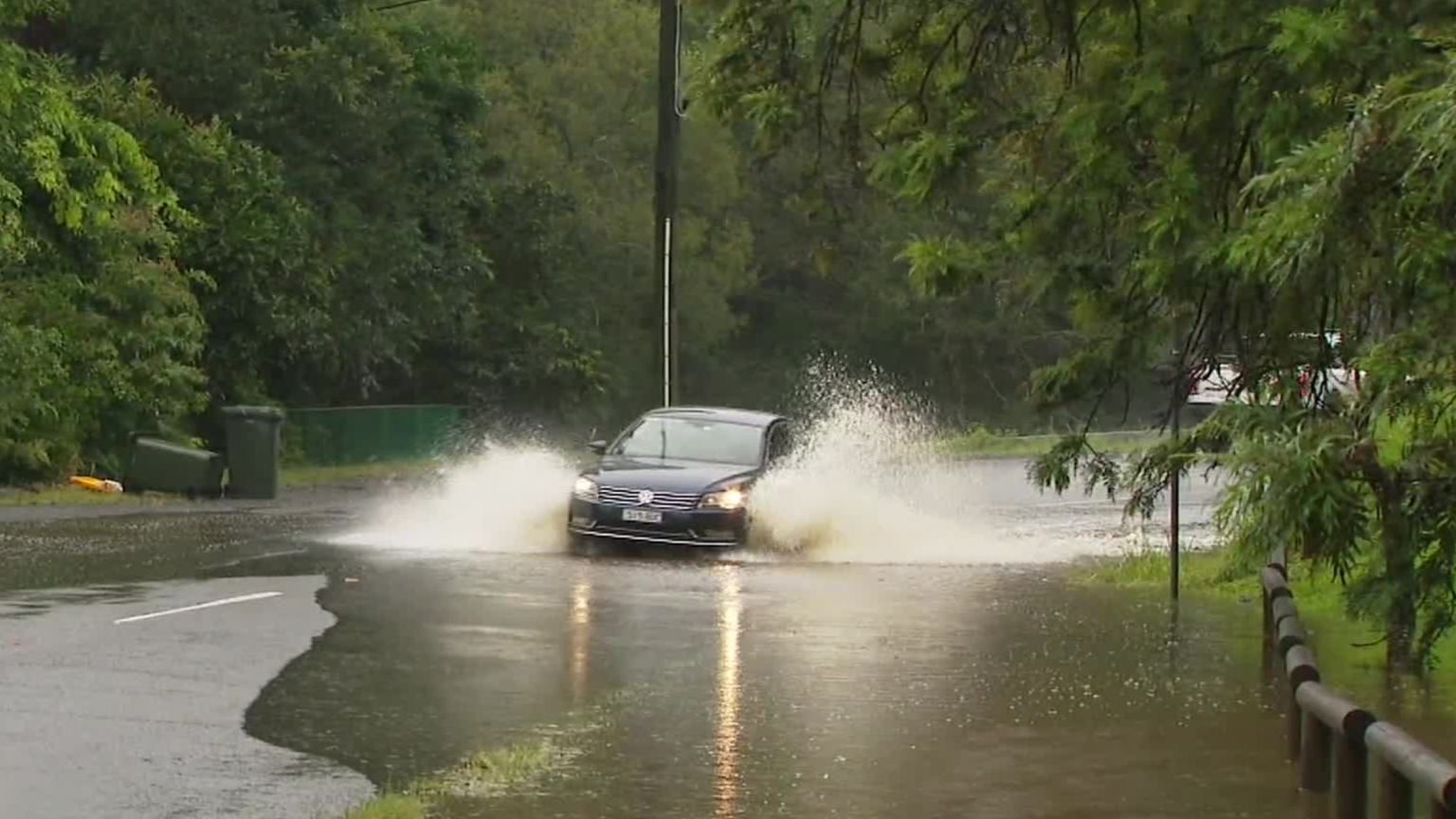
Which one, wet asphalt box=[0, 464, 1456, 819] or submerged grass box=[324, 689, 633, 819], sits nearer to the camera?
submerged grass box=[324, 689, 633, 819]

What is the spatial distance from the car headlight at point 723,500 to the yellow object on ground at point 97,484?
11.5 meters

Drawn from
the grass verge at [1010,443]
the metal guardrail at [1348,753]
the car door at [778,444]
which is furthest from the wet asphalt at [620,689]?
the grass verge at [1010,443]

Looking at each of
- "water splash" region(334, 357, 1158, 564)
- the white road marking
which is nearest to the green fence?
"water splash" region(334, 357, 1158, 564)

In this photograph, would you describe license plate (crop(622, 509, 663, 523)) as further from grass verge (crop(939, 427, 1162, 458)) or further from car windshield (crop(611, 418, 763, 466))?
grass verge (crop(939, 427, 1162, 458))

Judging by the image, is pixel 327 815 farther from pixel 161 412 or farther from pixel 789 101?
pixel 161 412

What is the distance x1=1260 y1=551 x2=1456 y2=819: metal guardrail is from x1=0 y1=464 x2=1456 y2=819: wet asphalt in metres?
0.26

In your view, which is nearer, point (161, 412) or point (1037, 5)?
point (1037, 5)

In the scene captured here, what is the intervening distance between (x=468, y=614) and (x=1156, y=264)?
635cm

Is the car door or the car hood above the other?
the car door

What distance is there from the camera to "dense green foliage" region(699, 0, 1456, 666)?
351 inches

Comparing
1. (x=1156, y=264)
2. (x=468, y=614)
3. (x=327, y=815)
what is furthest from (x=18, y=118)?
(x=327, y=815)

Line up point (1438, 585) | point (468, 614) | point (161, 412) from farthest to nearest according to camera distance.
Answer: point (161, 412) < point (468, 614) < point (1438, 585)

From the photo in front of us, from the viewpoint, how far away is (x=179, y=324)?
123 feet

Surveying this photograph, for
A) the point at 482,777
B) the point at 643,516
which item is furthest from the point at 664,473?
the point at 482,777
